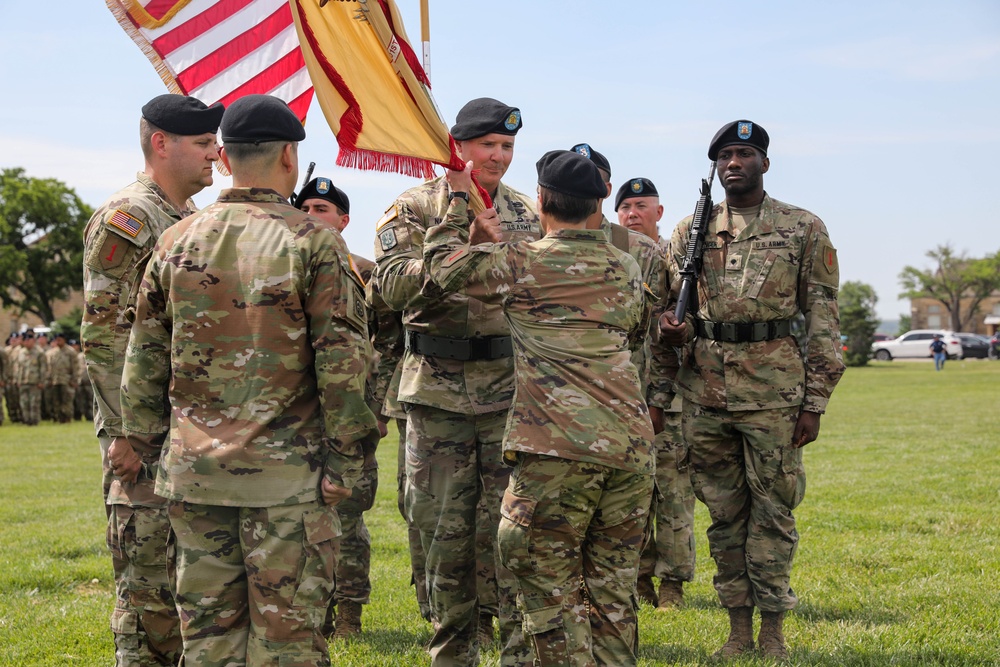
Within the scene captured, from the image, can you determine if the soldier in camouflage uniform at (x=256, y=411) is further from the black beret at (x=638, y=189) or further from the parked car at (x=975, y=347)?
the parked car at (x=975, y=347)

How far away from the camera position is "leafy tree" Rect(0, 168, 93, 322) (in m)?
57.5

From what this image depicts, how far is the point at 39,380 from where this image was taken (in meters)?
25.5

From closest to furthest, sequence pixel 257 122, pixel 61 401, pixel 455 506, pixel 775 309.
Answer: pixel 257 122
pixel 455 506
pixel 775 309
pixel 61 401

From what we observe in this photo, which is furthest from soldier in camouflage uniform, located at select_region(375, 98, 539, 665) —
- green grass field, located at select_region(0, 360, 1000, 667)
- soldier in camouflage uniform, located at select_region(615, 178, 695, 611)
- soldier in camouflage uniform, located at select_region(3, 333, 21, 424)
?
soldier in camouflage uniform, located at select_region(3, 333, 21, 424)

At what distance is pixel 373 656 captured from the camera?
5383mm

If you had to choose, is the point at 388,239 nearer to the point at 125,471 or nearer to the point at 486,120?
the point at 486,120

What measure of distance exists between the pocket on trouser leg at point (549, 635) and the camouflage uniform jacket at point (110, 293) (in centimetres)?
209

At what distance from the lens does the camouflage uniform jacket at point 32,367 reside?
82.8ft

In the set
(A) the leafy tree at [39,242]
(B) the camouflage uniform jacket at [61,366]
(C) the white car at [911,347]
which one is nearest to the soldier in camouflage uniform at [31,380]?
(B) the camouflage uniform jacket at [61,366]

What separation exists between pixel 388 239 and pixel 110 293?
1331 mm

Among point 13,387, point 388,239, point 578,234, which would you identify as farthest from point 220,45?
point 13,387

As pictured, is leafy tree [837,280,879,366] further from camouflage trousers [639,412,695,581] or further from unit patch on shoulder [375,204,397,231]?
unit patch on shoulder [375,204,397,231]

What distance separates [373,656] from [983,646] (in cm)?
348

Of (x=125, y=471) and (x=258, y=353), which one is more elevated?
(x=258, y=353)
